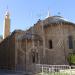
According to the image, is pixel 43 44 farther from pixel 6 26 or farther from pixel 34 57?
pixel 6 26

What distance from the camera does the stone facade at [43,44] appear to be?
119 feet

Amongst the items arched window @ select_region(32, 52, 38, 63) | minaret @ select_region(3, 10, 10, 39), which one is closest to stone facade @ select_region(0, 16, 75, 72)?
arched window @ select_region(32, 52, 38, 63)

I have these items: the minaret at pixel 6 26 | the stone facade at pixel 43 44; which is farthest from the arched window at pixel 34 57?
the minaret at pixel 6 26

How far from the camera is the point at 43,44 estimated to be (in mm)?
37625

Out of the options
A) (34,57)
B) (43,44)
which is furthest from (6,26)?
(34,57)

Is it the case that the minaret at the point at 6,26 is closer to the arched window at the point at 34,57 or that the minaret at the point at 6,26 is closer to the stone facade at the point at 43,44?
the stone facade at the point at 43,44

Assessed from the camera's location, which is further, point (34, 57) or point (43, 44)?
point (43, 44)

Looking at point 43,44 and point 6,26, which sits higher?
point 6,26

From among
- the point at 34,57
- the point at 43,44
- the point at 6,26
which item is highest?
the point at 6,26

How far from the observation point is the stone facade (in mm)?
36188

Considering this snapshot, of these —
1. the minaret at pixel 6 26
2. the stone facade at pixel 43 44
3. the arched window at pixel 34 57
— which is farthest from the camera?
the minaret at pixel 6 26

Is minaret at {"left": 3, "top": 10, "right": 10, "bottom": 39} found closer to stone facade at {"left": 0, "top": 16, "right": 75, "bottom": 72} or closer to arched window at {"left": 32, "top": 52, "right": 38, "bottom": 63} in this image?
stone facade at {"left": 0, "top": 16, "right": 75, "bottom": 72}

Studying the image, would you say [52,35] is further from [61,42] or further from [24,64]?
[24,64]

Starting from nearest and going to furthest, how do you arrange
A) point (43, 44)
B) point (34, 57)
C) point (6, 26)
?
point (34, 57), point (43, 44), point (6, 26)
